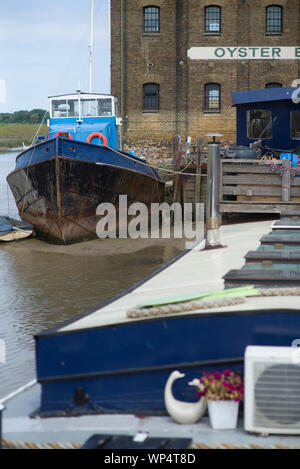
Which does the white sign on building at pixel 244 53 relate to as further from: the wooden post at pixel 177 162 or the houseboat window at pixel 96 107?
the houseboat window at pixel 96 107

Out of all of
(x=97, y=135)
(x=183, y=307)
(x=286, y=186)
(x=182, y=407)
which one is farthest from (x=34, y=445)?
(x=97, y=135)

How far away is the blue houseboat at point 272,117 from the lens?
1980cm

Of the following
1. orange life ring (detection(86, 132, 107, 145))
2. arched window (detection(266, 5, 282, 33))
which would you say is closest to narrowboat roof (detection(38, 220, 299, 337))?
orange life ring (detection(86, 132, 107, 145))

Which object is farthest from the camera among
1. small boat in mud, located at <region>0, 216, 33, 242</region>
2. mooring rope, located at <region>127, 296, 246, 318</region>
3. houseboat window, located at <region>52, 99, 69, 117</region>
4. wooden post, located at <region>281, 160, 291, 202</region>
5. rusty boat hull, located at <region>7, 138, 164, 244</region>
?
houseboat window, located at <region>52, 99, 69, 117</region>

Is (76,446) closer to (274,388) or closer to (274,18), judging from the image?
(274,388)

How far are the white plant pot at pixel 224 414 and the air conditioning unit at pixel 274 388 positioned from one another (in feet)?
0.70

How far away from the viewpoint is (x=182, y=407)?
516 cm

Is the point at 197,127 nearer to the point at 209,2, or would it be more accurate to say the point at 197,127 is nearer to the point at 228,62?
the point at 228,62

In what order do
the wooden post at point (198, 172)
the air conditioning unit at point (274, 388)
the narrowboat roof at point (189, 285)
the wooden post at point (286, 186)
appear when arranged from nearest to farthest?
the air conditioning unit at point (274, 388)
the narrowboat roof at point (189, 285)
the wooden post at point (286, 186)
the wooden post at point (198, 172)

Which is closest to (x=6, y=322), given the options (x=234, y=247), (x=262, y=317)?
(x=234, y=247)

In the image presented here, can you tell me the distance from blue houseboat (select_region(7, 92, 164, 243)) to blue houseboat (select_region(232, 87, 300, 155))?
136 inches

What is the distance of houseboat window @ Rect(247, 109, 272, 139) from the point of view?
20.4 metres

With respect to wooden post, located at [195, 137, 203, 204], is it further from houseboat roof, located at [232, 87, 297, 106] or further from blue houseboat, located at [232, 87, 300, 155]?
houseboat roof, located at [232, 87, 297, 106]

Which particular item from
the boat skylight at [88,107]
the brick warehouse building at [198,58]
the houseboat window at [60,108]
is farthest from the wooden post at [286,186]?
the brick warehouse building at [198,58]
